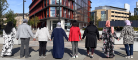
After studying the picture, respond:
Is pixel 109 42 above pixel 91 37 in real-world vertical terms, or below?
below

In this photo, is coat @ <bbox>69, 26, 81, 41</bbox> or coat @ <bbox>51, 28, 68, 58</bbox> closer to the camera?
coat @ <bbox>51, 28, 68, 58</bbox>

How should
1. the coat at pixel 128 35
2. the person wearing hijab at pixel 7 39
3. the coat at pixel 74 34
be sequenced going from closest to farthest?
the coat at pixel 128 35 < the coat at pixel 74 34 < the person wearing hijab at pixel 7 39

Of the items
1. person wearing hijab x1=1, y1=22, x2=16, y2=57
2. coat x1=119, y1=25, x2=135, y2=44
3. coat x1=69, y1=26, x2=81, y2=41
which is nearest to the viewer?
coat x1=119, y1=25, x2=135, y2=44

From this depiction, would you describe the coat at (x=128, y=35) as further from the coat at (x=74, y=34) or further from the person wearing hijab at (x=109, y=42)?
the coat at (x=74, y=34)

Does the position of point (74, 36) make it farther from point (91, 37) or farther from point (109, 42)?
point (109, 42)

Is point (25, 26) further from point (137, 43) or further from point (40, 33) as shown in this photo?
point (137, 43)

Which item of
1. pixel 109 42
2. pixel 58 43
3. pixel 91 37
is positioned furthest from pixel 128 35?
pixel 58 43

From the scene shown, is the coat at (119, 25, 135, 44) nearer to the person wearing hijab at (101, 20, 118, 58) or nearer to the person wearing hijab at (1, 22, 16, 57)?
the person wearing hijab at (101, 20, 118, 58)

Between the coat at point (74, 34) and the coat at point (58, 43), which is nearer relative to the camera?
the coat at point (58, 43)

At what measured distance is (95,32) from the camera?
5.50 meters

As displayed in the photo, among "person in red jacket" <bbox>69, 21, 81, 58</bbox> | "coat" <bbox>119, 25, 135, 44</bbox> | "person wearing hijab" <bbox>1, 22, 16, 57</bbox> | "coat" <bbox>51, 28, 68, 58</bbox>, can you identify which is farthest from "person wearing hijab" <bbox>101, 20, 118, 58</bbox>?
"person wearing hijab" <bbox>1, 22, 16, 57</bbox>

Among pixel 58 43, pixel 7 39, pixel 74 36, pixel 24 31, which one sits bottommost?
pixel 58 43

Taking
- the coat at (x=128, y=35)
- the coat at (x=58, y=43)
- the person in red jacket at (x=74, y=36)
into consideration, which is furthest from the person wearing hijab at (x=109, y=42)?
the coat at (x=58, y=43)

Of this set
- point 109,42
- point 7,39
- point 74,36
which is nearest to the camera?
point 109,42
